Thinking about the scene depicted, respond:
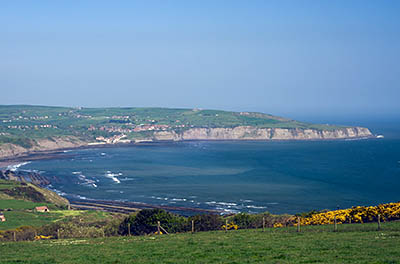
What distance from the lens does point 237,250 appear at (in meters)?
22.9

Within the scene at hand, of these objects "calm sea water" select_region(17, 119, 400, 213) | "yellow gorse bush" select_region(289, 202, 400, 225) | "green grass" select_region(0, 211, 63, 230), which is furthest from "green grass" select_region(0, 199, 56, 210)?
"yellow gorse bush" select_region(289, 202, 400, 225)

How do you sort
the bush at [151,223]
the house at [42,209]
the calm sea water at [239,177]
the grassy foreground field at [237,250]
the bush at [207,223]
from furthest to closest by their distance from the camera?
the calm sea water at [239,177], the house at [42,209], the bush at [151,223], the bush at [207,223], the grassy foreground field at [237,250]

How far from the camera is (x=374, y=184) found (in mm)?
101000

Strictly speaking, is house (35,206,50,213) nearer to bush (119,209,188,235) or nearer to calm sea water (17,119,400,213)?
calm sea water (17,119,400,213)

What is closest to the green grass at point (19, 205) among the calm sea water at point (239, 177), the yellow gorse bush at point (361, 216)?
the calm sea water at point (239, 177)

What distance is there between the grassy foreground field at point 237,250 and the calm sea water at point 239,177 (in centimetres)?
4844

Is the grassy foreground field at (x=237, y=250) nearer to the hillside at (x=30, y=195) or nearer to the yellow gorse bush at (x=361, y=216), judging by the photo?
the yellow gorse bush at (x=361, y=216)

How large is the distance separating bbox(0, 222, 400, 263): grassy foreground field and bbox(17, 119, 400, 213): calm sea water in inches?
1907

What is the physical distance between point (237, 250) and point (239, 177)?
302 feet

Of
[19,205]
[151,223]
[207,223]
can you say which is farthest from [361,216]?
[19,205]

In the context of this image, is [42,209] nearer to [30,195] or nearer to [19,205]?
[19,205]

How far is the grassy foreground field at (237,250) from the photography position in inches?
787

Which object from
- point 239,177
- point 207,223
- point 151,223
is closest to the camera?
point 207,223

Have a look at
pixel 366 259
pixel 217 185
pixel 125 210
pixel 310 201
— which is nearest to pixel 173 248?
pixel 366 259
